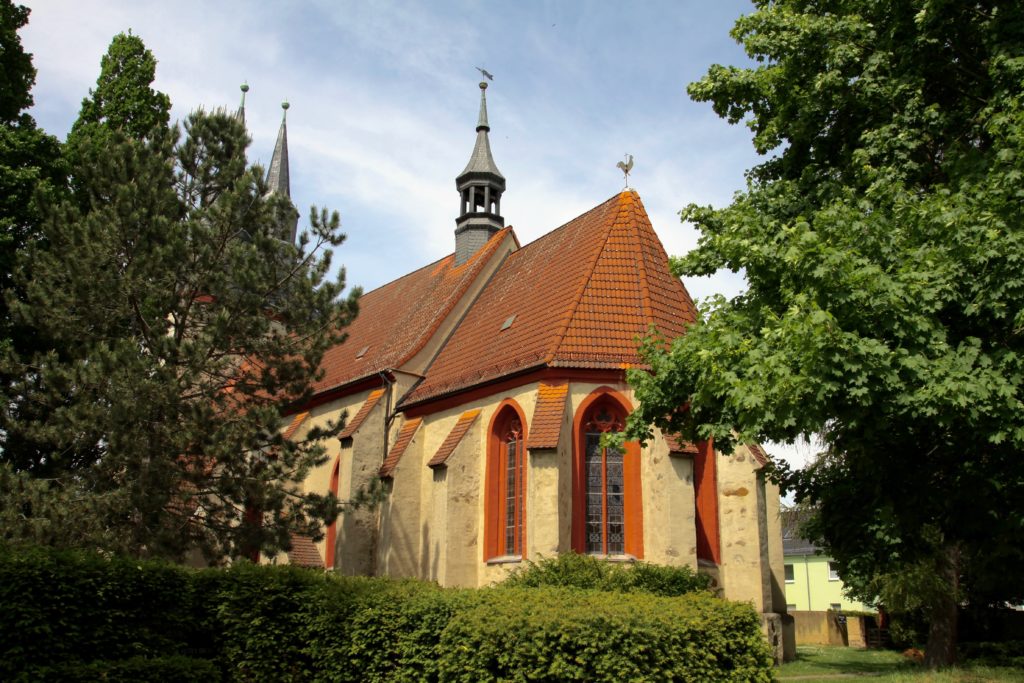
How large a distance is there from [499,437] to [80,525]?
783 centimetres

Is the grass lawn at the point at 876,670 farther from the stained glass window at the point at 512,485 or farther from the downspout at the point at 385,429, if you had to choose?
the downspout at the point at 385,429

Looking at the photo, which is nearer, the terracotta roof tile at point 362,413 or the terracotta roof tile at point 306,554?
the terracotta roof tile at point 362,413

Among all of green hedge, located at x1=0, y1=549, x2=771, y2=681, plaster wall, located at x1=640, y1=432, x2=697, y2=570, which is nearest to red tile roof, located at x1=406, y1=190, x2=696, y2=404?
plaster wall, located at x1=640, y1=432, x2=697, y2=570

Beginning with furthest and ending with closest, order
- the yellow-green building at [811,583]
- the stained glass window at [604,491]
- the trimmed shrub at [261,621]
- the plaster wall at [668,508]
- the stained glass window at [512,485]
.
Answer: the yellow-green building at [811,583]
the stained glass window at [512,485]
the stained glass window at [604,491]
the plaster wall at [668,508]
the trimmed shrub at [261,621]

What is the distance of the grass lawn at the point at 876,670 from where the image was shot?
44.0 ft

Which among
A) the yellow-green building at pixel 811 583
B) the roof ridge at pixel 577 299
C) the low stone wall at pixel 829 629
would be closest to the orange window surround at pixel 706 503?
the roof ridge at pixel 577 299

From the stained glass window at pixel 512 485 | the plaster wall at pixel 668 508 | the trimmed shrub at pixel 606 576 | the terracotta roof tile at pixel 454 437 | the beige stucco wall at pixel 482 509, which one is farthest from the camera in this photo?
the terracotta roof tile at pixel 454 437

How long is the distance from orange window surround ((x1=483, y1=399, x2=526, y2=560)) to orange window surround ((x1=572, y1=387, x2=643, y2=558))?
3.94ft

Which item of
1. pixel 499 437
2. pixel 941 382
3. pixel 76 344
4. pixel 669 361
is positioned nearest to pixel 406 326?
pixel 499 437

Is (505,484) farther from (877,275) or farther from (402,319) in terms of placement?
(877,275)

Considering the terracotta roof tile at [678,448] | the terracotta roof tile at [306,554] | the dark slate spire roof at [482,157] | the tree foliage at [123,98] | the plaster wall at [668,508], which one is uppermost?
the dark slate spire roof at [482,157]

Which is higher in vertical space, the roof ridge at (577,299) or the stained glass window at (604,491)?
the roof ridge at (577,299)

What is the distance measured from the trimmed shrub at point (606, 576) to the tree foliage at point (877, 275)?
8.28ft

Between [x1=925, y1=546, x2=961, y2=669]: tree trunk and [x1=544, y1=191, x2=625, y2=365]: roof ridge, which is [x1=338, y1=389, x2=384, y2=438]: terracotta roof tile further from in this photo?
[x1=925, y1=546, x2=961, y2=669]: tree trunk
